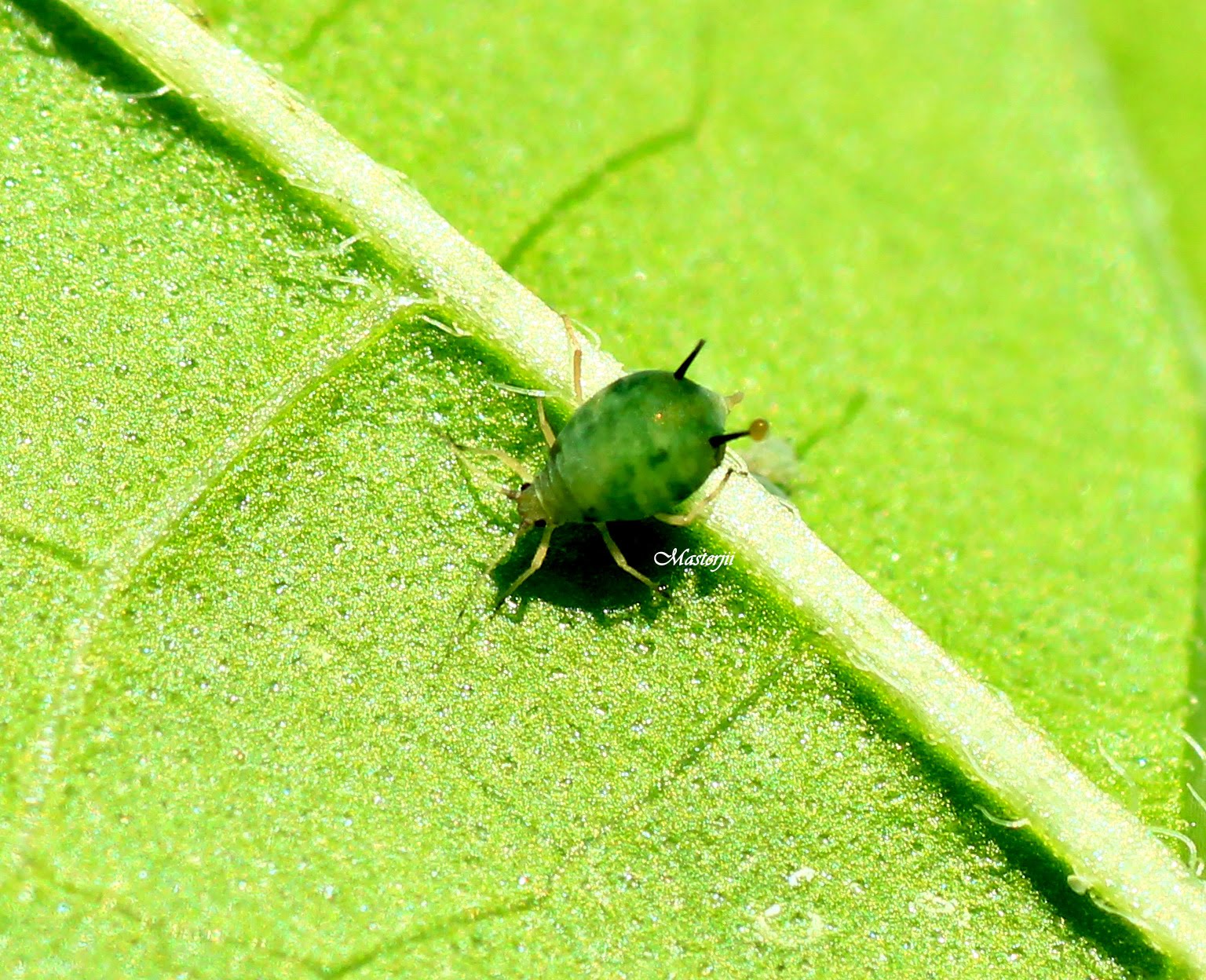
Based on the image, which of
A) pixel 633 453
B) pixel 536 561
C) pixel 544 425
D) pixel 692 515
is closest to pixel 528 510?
pixel 536 561

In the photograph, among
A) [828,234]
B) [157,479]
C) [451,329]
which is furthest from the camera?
[828,234]

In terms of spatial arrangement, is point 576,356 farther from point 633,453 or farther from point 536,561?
point 536,561

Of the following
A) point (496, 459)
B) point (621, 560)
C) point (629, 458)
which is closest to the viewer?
point (629, 458)

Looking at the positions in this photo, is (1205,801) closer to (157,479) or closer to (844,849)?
(844,849)

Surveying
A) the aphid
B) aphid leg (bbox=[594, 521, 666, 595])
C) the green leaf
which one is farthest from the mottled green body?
the green leaf

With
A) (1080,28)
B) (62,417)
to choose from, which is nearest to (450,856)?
(62,417)

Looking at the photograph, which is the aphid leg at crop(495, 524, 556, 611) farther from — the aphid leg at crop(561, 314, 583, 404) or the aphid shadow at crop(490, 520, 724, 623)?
the aphid leg at crop(561, 314, 583, 404)
